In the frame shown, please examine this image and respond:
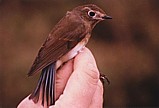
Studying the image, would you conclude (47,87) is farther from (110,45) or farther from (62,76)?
(110,45)

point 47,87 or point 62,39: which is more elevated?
point 62,39

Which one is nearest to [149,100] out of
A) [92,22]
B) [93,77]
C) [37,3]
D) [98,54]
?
[98,54]

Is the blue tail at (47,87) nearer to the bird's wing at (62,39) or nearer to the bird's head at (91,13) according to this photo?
the bird's wing at (62,39)

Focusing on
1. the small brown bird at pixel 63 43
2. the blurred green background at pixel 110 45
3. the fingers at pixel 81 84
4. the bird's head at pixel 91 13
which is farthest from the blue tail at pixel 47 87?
the blurred green background at pixel 110 45

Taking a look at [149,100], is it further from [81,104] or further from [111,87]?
[81,104]

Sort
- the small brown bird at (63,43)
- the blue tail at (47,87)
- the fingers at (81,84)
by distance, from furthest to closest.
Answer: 1. the small brown bird at (63,43)
2. the blue tail at (47,87)
3. the fingers at (81,84)

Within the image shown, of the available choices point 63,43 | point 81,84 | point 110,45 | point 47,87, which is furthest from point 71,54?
point 110,45
